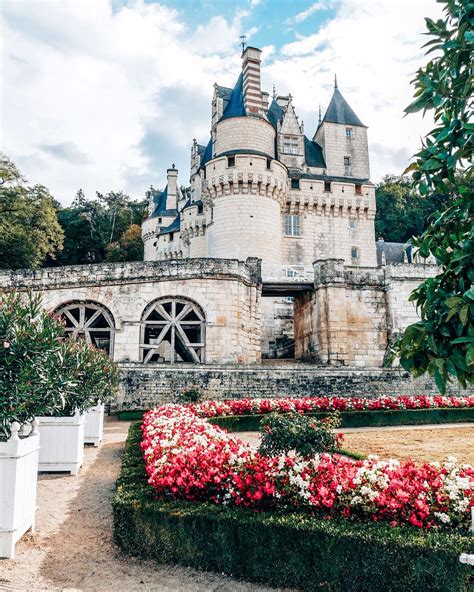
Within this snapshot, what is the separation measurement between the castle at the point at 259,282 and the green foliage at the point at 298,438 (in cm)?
1085

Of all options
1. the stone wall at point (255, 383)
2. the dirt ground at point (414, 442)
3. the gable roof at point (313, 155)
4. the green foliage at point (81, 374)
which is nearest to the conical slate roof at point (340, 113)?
the gable roof at point (313, 155)

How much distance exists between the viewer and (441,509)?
190 inches

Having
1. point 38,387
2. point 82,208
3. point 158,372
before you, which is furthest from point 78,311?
point 82,208

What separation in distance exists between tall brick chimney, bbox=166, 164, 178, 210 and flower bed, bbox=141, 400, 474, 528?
37381 mm

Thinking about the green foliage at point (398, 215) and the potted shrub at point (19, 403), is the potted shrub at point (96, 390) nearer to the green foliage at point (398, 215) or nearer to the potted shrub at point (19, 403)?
the potted shrub at point (19, 403)

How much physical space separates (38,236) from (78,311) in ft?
34.9

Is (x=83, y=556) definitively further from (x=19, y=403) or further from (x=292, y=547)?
(x=292, y=547)

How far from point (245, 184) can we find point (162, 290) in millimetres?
10285

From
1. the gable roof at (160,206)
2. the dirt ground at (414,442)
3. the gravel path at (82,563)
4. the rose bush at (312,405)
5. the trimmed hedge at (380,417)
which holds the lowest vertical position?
the gravel path at (82,563)

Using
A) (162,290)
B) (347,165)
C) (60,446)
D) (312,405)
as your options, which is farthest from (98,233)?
(60,446)

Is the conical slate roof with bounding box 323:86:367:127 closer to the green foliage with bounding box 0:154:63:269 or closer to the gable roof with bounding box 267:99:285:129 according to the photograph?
the gable roof with bounding box 267:99:285:129

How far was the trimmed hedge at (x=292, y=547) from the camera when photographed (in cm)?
408

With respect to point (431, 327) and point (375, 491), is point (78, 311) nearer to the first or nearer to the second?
point (375, 491)

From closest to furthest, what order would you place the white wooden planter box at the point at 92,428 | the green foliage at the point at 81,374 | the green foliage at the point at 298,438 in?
the green foliage at the point at 298,438 < the green foliage at the point at 81,374 < the white wooden planter box at the point at 92,428
